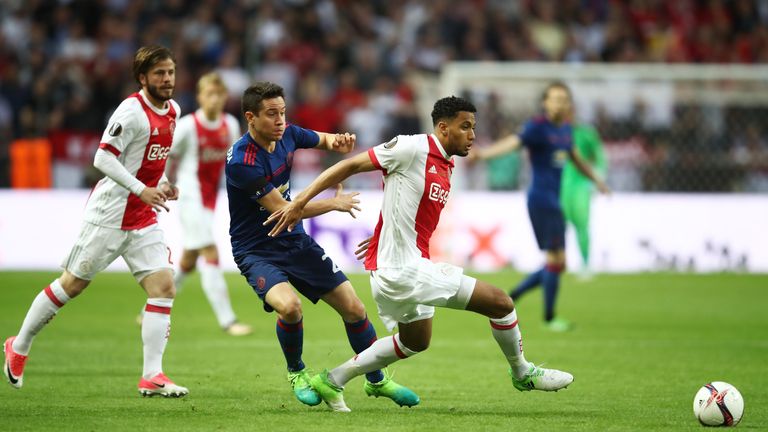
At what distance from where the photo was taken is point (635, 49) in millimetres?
25281

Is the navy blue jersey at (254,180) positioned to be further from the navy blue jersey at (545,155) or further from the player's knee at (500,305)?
the navy blue jersey at (545,155)

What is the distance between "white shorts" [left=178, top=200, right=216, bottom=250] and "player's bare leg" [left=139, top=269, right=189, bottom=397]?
12.6 ft

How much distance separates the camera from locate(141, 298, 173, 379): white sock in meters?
7.96

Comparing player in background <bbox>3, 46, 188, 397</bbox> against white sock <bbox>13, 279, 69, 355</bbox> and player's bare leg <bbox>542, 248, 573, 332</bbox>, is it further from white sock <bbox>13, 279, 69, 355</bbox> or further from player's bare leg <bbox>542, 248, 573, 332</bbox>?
player's bare leg <bbox>542, 248, 573, 332</bbox>

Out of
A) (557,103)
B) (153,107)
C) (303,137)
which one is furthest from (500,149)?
(153,107)

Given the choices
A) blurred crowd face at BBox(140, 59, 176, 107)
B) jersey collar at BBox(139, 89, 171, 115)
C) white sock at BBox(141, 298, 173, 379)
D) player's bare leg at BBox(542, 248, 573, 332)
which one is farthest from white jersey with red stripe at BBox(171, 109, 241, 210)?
white sock at BBox(141, 298, 173, 379)

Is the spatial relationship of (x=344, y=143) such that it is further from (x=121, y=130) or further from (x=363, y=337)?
(x=121, y=130)

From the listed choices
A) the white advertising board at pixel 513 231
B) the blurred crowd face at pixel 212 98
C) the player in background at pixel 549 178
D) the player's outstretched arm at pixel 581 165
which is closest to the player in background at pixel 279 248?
the blurred crowd face at pixel 212 98

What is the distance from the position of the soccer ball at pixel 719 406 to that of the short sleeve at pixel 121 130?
405cm

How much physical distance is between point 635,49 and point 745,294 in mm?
10158

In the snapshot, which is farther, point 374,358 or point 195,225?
point 195,225

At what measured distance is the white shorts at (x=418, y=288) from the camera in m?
7.07

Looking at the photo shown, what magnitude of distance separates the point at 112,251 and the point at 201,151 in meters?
4.14

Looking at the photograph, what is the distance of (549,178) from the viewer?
12711 millimetres
